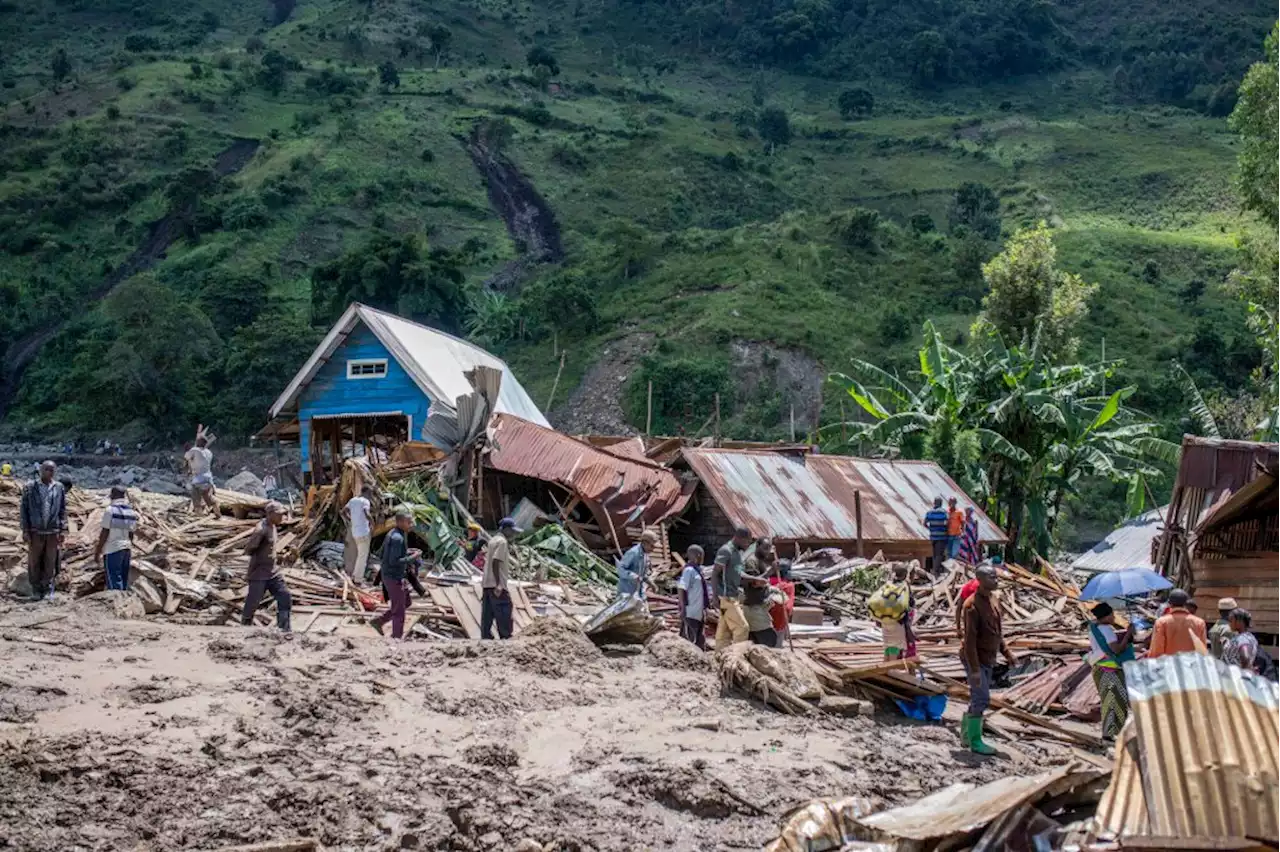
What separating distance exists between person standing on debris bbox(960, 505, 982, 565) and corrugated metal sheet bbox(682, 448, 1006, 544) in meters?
0.84

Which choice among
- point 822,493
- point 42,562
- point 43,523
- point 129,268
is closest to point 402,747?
point 43,523

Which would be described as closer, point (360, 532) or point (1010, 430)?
point (360, 532)

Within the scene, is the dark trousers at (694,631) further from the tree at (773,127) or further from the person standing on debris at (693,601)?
the tree at (773,127)

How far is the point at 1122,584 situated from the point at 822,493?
1047 centimetres

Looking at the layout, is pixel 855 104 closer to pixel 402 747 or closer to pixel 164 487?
pixel 164 487

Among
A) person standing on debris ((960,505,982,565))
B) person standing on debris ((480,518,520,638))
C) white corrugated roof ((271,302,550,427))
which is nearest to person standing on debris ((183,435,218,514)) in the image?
white corrugated roof ((271,302,550,427))

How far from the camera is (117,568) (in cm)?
1441

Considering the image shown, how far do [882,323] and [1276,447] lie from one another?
4055 cm

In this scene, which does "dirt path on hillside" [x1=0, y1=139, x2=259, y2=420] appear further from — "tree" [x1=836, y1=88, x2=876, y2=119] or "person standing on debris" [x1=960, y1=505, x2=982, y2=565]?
"person standing on debris" [x1=960, y1=505, x2=982, y2=565]

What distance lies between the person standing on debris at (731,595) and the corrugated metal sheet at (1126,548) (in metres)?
17.6

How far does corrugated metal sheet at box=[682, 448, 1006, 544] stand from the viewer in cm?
2211

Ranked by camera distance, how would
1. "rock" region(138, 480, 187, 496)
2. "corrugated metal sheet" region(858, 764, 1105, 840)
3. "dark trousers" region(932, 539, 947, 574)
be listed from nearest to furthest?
"corrugated metal sheet" region(858, 764, 1105, 840) → "dark trousers" region(932, 539, 947, 574) → "rock" region(138, 480, 187, 496)

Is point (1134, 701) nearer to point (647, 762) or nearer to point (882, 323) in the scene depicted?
point (647, 762)

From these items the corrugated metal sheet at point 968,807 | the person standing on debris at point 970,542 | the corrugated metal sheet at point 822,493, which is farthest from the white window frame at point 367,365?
the corrugated metal sheet at point 968,807
